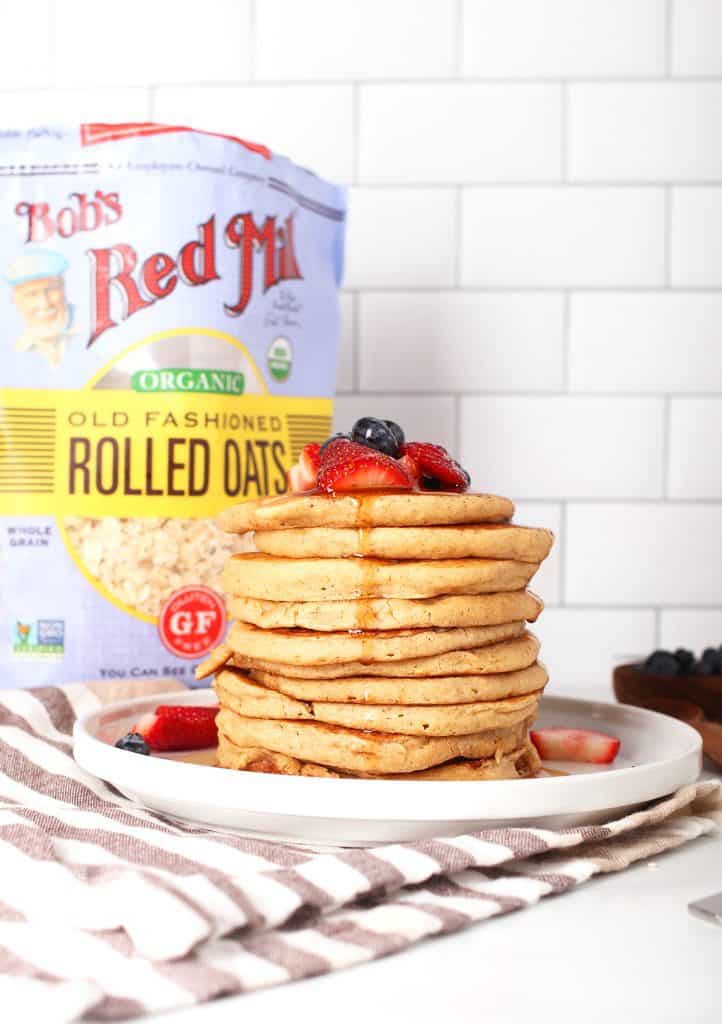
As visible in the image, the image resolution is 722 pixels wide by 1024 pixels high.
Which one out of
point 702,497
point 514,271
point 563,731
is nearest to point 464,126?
point 514,271

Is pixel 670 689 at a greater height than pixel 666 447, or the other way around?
pixel 666 447

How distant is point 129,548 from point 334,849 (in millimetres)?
610

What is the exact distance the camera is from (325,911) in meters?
0.75

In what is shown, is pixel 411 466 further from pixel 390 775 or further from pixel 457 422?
pixel 457 422

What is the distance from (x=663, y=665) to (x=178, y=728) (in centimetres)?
56

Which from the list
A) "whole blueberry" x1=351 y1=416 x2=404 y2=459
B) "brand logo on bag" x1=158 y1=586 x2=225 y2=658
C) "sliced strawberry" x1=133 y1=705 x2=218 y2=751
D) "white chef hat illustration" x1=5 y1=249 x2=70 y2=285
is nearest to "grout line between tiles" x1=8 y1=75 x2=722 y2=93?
"white chef hat illustration" x1=5 y1=249 x2=70 y2=285

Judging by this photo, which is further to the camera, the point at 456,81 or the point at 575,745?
the point at 456,81

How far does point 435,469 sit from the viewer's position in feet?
3.45

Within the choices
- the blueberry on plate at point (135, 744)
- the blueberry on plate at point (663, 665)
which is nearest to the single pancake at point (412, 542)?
the blueberry on plate at point (135, 744)

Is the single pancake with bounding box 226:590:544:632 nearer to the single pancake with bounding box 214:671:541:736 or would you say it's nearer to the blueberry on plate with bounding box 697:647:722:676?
the single pancake with bounding box 214:671:541:736

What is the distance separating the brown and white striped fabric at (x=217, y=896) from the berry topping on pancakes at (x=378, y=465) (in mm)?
300

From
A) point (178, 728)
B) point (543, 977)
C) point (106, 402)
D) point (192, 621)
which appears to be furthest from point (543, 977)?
point (106, 402)

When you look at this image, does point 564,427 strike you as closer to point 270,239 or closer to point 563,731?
point 270,239

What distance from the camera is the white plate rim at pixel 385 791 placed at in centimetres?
84
